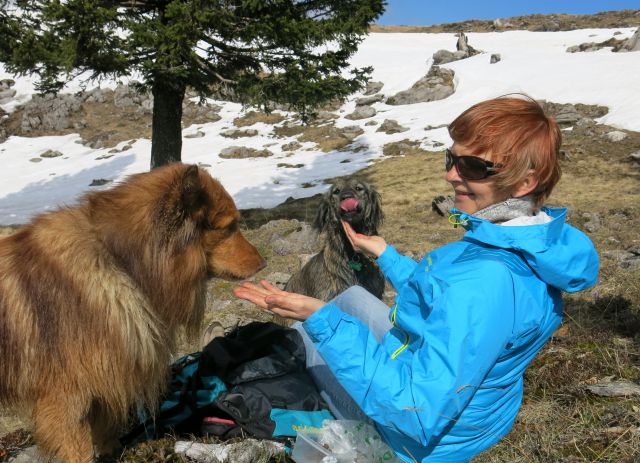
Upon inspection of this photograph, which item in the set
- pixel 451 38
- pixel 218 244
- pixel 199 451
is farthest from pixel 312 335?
pixel 451 38

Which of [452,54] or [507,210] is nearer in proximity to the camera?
[507,210]

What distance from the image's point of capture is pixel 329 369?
2.87 m

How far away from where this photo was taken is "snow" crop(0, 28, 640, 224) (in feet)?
50.9

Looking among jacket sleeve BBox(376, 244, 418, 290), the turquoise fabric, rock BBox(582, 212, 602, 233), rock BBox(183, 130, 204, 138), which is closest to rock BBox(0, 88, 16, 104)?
rock BBox(183, 130, 204, 138)

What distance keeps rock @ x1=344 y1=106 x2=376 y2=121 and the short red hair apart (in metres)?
21.1

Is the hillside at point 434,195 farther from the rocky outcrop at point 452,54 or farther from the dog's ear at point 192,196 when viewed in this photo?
the dog's ear at point 192,196

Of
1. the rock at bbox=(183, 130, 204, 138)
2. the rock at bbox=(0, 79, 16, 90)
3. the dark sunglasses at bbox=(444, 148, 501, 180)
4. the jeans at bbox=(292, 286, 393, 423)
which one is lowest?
the rock at bbox=(183, 130, 204, 138)

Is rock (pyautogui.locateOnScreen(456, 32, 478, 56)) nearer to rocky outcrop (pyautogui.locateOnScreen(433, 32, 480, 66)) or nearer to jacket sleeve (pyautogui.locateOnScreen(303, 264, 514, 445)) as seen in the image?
rocky outcrop (pyautogui.locateOnScreen(433, 32, 480, 66))

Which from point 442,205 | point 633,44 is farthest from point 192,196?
point 633,44

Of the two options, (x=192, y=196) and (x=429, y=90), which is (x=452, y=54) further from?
(x=192, y=196)

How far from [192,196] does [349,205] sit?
3103mm

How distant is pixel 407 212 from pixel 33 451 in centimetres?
867

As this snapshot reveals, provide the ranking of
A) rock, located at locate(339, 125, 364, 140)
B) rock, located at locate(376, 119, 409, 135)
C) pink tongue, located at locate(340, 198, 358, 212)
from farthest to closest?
rock, located at locate(339, 125, 364, 140) < rock, located at locate(376, 119, 409, 135) < pink tongue, located at locate(340, 198, 358, 212)

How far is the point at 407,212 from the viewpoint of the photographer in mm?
10516
